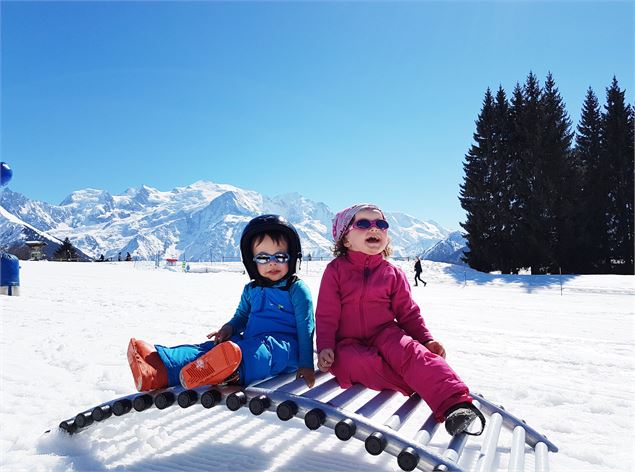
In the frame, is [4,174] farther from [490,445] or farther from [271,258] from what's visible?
[490,445]

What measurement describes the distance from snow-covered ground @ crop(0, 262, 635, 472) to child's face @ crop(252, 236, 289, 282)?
1114 mm

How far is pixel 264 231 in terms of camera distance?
332 centimetres

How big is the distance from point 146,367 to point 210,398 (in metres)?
0.50

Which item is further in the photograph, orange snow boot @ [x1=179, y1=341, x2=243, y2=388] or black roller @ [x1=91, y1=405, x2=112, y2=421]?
black roller @ [x1=91, y1=405, x2=112, y2=421]

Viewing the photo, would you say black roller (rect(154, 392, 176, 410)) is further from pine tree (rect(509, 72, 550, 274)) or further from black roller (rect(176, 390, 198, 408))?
pine tree (rect(509, 72, 550, 274))

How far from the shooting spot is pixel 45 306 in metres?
8.56

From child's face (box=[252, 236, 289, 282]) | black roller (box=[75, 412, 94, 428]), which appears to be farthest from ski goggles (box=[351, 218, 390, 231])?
black roller (box=[75, 412, 94, 428])

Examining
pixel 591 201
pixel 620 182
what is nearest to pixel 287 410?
pixel 591 201

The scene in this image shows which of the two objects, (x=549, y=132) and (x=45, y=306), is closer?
(x=45, y=306)

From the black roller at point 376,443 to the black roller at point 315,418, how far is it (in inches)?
10.5

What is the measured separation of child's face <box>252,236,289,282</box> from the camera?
10.7 feet

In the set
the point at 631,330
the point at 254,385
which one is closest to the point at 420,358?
the point at 254,385

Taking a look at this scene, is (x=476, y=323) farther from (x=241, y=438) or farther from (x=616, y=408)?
(x=241, y=438)

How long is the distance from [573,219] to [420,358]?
108ft
